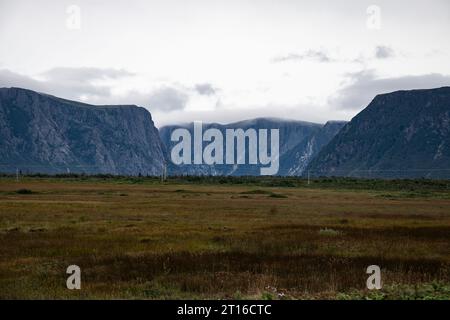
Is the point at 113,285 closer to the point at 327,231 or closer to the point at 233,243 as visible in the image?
the point at 233,243

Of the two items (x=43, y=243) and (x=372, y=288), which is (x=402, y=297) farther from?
(x=43, y=243)

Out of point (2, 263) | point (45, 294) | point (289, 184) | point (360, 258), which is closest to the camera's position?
point (45, 294)

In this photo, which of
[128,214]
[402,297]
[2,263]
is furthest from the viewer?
[128,214]

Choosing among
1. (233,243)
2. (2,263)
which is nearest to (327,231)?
(233,243)

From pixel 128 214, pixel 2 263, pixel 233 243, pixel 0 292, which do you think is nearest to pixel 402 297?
pixel 0 292

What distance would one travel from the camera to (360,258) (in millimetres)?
23219

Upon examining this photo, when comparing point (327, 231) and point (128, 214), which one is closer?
point (327, 231)

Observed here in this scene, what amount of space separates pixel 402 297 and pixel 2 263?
49.7 feet

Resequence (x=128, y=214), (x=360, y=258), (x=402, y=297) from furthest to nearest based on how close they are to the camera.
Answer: (x=128, y=214), (x=360, y=258), (x=402, y=297)
